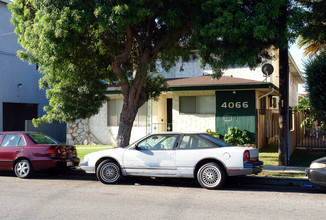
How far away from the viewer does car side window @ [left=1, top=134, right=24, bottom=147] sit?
36.1 feet

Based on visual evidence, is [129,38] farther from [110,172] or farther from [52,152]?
[110,172]

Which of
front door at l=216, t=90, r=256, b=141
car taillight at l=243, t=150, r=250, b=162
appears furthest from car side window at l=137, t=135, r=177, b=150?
front door at l=216, t=90, r=256, b=141

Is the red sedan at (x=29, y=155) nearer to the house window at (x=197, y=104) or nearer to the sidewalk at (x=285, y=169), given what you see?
the sidewalk at (x=285, y=169)

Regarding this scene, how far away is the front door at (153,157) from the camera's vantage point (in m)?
9.04

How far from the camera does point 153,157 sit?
9164mm

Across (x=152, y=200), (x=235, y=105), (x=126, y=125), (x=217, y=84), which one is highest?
(x=217, y=84)

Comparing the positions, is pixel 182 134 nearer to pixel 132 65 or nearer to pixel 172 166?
pixel 172 166

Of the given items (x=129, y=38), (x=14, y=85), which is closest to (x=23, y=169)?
(x=129, y=38)

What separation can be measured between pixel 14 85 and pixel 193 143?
1830 cm

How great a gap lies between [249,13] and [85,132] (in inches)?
512

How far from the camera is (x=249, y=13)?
10281 mm

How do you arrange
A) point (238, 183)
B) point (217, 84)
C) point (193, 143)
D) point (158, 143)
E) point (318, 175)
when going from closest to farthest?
point (318, 175) → point (193, 143) → point (158, 143) → point (238, 183) → point (217, 84)

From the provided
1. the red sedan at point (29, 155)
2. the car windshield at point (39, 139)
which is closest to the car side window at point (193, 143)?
the red sedan at point (29, 155)

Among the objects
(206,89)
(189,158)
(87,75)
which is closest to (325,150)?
(206,89)
